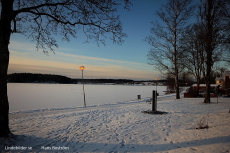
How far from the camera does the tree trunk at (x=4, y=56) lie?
172 inches

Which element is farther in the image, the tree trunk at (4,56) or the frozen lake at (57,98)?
the frozen lake at (57,98)

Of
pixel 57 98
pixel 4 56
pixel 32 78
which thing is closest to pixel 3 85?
pixel 4 56

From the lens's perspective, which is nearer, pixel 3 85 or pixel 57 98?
pixel 3 85

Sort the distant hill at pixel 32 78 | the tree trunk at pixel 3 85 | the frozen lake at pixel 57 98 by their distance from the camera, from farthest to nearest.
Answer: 1. the distant hill at pixel 32 78
2. the frozen lake at pixel 57 98
3. the tree trunk at pixel 3 85

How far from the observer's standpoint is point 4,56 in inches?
173

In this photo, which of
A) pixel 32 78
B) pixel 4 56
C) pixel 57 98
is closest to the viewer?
pixel 4 56

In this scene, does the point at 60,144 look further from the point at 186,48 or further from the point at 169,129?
the point at 186,48

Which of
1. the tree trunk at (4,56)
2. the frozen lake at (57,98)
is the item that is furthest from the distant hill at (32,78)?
the tree trunk at (4,56)

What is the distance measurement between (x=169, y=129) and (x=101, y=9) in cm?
506

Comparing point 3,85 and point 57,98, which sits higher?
point 3,85

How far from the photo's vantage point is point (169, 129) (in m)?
5.34

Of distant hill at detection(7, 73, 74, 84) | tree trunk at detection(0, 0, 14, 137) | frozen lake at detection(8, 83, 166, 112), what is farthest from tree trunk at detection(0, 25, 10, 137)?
distant hill at detection(7, 73, 74, 84)

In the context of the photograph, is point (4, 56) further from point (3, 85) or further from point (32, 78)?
point (32, 78)

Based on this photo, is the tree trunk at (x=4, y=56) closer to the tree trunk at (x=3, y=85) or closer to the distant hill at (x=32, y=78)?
the tree trunk at (x=3, y=85)
